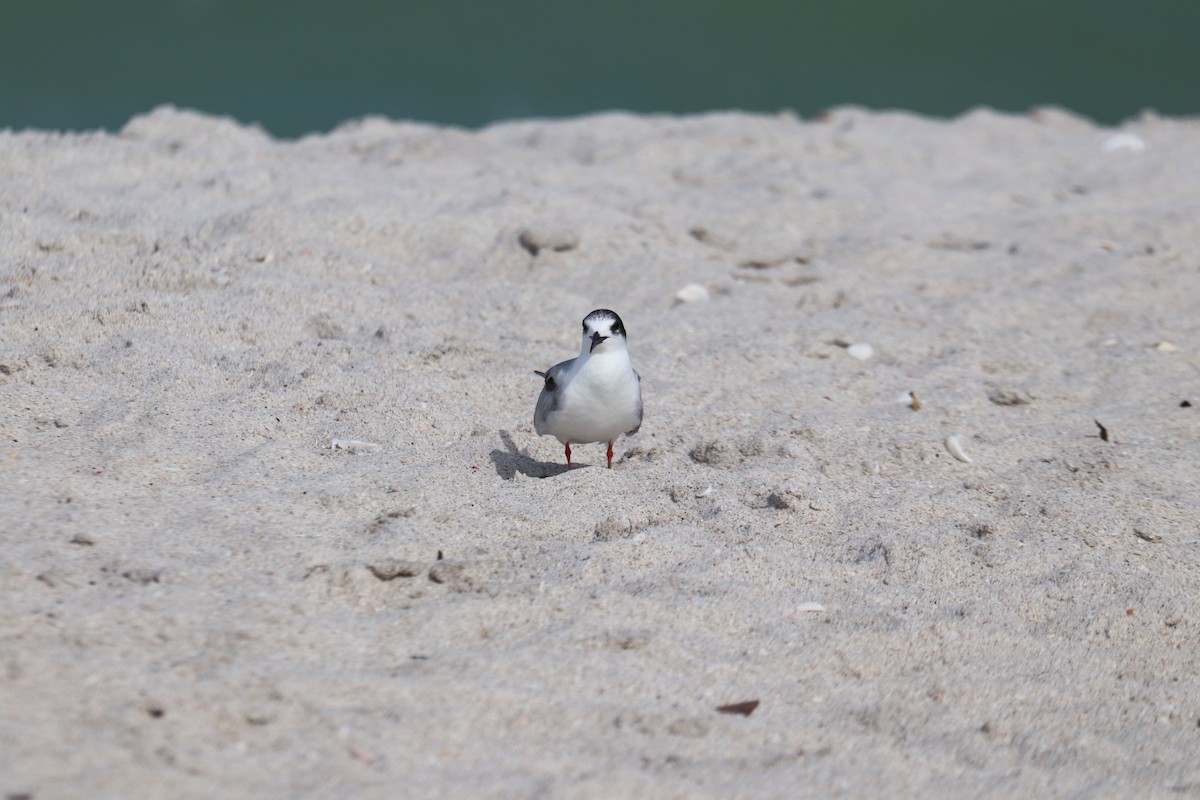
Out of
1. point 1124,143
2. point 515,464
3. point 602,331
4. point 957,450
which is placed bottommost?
point 957,450

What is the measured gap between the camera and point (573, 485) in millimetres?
3740

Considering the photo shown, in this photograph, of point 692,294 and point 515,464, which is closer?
point 515,464

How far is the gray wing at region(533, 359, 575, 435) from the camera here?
13.0ft

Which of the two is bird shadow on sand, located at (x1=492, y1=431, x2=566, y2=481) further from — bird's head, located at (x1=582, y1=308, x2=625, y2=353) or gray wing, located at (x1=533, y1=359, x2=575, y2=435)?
bird's head, located at (x1=582, y1=308, x2=625, y2=353)

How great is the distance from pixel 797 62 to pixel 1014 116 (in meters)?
2.73

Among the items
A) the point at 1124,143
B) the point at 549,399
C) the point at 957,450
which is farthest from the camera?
the point at 1124,143

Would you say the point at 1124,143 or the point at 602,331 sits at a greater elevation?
the point at 1124,143

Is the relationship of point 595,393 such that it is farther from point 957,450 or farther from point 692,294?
point 692,294

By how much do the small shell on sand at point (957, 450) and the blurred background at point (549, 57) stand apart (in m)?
6.70

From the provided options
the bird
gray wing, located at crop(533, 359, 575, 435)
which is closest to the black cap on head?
the bird

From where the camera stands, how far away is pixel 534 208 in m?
6.03

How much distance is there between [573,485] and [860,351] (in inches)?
68.5

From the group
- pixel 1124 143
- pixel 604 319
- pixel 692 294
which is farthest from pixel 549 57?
pixel 604 319

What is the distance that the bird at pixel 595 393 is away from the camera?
12.8 ft
